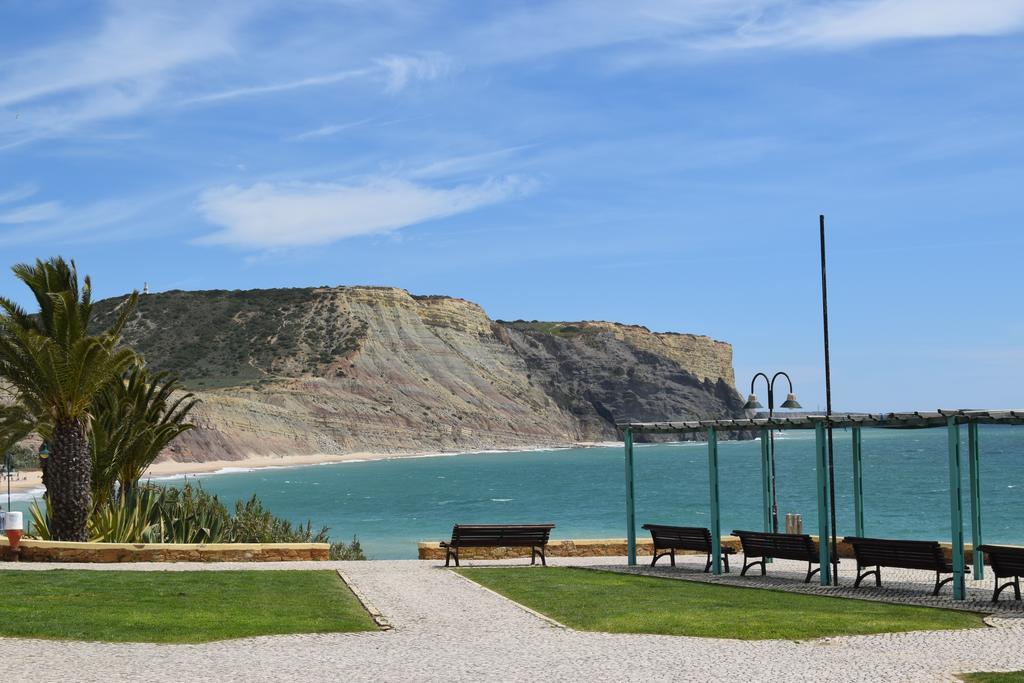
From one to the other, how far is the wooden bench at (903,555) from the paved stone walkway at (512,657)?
94.5 inches

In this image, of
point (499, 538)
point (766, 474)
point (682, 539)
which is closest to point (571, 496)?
point (766, 474)

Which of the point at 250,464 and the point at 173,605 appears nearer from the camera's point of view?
the point at 173,605

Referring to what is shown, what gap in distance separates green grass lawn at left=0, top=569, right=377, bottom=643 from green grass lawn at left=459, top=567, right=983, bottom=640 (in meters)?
2.38

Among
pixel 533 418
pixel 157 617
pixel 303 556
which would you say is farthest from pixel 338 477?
pixel 157 617

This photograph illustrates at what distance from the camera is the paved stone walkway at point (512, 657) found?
31.5 feet

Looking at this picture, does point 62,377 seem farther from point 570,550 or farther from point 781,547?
point 781,547

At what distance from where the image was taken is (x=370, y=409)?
438ft

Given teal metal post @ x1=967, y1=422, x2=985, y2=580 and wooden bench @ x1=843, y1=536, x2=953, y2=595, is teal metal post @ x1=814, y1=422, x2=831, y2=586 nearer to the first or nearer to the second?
wooden bench @ x1=843, y1=536, x2=953, y2=595

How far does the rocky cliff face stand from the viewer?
126 meters

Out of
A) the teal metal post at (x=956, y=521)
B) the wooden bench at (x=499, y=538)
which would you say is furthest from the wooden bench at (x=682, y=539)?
the teal metal post at (x=956, y=521)

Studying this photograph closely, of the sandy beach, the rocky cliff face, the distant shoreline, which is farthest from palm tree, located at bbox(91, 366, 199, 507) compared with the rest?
the rocky cliff face

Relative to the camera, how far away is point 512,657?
416 inches

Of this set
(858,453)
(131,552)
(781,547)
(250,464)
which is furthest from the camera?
(250,464)

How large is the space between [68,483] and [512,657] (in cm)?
1235
